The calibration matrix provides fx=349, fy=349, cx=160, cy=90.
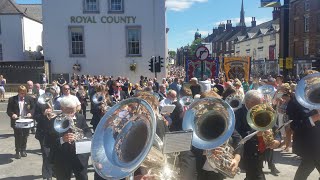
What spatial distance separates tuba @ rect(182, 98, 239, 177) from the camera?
3.83 metres

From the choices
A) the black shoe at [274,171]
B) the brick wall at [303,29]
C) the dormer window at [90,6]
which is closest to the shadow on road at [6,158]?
the black shoe at [274,171]

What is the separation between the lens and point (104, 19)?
2791 centimetres

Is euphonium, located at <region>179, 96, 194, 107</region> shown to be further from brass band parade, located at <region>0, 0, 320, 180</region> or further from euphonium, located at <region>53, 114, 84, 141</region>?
euphonium, located at <region>53, 114, 84, 141</region>

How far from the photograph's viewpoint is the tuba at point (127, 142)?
3.15 meters

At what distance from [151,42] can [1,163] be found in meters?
21.3

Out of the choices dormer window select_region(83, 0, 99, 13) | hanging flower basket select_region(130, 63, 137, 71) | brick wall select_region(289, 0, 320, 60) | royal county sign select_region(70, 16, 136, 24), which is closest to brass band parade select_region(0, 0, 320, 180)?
hanging flower basket select_region(130, 63, 137, 71)

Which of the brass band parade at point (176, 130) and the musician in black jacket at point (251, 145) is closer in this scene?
the brass band parade at point (176, 130)

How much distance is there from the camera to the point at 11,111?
27.1 feet

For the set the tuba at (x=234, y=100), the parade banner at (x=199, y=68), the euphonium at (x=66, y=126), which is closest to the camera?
the euphonium at (x=66, y=126)

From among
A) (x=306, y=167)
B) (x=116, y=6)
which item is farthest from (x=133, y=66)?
(x=306, y=167)

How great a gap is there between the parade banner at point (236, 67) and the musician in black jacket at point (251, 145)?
12.1m

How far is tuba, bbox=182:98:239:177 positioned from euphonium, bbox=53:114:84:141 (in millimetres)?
1599

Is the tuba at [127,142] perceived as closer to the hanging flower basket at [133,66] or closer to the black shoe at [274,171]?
the black shoe at [274,171]

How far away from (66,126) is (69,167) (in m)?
0.64
